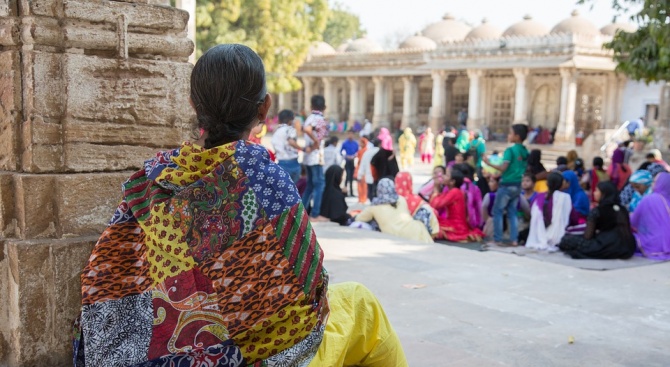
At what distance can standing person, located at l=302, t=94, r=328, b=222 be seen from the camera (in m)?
8.69

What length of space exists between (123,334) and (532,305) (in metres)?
3.42

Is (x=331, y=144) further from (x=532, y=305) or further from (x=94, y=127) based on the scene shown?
(x=94, y=127)

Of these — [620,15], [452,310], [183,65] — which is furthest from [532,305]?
[620,15]

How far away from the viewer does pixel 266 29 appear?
63.8ft

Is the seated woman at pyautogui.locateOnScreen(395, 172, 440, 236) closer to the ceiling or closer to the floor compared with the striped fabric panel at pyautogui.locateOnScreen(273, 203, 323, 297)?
closer to the floor

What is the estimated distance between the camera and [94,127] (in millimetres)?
2432

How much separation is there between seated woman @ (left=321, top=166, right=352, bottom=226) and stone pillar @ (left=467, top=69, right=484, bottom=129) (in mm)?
17268

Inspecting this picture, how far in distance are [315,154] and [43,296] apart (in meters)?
6.55

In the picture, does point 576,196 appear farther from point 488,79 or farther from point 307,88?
point 307,88

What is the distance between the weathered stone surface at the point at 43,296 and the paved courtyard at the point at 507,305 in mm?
1703

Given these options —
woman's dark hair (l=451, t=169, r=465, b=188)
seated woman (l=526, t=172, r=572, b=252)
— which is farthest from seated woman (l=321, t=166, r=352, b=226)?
seated woman (l=526, t=172, r=572, b=252)

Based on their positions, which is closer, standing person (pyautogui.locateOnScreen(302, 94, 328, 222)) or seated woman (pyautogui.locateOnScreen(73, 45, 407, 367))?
seated woman (pyautogui.locateOnScreen(73, 45, 407, 367))

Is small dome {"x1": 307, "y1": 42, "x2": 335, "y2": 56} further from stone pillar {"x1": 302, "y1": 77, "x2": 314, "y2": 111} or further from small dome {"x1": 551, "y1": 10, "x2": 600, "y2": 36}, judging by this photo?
small dome {"x1": 551, "y1": 10, "x2": 600, "y2": 36}

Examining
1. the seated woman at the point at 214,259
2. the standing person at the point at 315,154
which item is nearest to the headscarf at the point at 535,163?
the standing person at the point at 315,154
